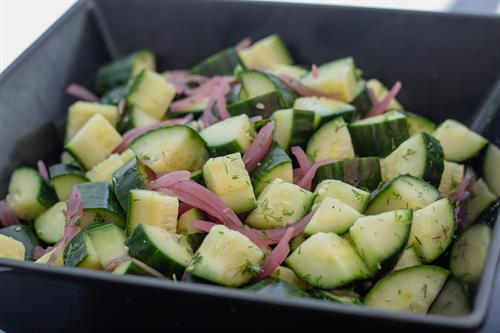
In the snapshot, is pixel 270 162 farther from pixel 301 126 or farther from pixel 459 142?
pixel 459 142

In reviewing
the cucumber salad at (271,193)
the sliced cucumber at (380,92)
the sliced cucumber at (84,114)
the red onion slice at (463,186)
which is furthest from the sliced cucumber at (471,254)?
the sliced cucumber at (84,114)

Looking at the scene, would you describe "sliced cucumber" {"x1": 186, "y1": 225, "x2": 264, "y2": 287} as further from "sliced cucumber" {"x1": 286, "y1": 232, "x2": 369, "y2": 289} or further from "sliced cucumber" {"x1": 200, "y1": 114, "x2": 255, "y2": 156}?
"sliced cucumber" {"x1": 200, "y1": 114, "x2": 255, "y2": 156}

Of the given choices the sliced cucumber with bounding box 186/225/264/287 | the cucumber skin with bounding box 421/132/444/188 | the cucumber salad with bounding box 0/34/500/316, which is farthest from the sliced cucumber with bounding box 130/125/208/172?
the cucumber skin with bounding box 421/132/444/188

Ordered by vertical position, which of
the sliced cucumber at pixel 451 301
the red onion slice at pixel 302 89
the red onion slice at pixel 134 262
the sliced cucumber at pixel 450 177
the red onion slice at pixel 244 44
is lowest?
the sliced cucumber at pixel 451 301

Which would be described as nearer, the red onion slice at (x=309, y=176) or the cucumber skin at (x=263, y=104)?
the red onion slice at (x=309, y=176)

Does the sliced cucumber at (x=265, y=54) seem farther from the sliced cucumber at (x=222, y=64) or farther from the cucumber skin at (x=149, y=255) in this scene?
the cucumber skin at (x=149, y=255)

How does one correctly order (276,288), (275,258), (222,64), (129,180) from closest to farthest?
(276,288)
(275,258)
(129,180)
(222,64)

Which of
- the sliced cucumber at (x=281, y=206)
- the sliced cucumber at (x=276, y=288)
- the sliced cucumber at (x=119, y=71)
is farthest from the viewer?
the sliced cucumber at (x=119, y=71)

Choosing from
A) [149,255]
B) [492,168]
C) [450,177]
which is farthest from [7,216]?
[492,168]
